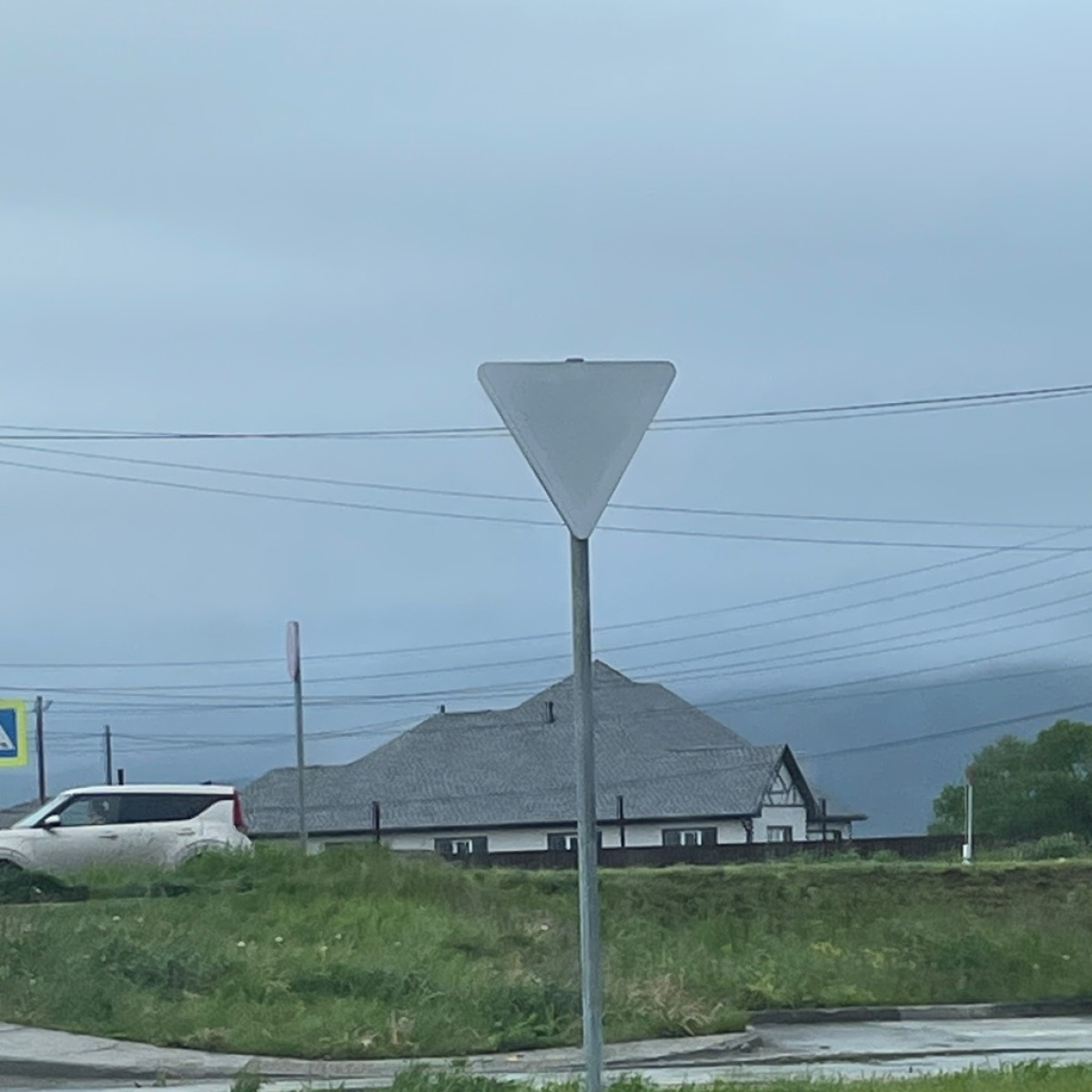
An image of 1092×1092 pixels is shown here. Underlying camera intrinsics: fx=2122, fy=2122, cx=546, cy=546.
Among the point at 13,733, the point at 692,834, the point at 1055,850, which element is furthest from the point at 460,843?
the point at 13,733

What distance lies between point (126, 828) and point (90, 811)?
0.61 m

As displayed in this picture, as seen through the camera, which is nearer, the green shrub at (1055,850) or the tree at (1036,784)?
the green shrub at (1055,850)

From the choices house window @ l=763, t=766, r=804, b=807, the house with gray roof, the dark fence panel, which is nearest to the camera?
the dark fence panel

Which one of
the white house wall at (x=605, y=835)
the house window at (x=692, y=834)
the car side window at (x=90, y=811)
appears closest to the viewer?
the car side window at (x=90, y=811)

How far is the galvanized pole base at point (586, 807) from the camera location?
27.0 feet

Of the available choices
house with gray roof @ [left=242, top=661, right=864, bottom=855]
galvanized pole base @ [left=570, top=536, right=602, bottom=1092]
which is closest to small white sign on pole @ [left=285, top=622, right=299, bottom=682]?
galvanized pole base @ [left=570, top=536, right=602, bottom=1092]

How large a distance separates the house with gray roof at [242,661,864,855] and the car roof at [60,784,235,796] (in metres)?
40.4

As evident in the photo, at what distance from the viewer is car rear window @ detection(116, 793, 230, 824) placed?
28.8m

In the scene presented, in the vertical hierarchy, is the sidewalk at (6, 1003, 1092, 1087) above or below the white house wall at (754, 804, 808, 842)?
below

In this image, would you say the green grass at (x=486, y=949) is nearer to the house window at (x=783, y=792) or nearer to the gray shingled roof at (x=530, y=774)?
the gray shingled roof at (x=530, y=774)

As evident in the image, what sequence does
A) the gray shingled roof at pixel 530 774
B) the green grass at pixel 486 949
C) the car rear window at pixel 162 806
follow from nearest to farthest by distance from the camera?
the green grass at pixel 486 949
the car rear window at pixel 162 806
the gray shingled roof at pixel 530 774

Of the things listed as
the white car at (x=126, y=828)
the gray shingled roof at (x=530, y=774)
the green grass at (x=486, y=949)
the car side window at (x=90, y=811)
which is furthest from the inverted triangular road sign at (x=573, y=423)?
the gray shingled roof at (x=530, y=774)

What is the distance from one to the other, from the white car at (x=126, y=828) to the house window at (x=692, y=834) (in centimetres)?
4405

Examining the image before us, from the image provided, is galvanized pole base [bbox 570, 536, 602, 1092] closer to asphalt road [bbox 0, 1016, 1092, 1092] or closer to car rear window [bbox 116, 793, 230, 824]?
asphalt road [bbox 0, 1016, 1092, 1092]
